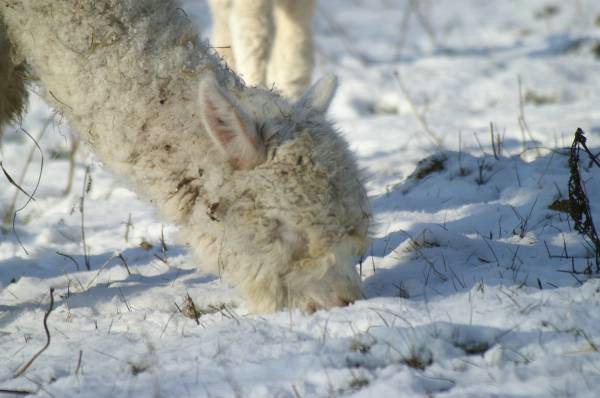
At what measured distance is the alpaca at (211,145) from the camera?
8.61ft

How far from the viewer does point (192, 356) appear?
2.46 metres

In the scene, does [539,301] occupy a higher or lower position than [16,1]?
lower

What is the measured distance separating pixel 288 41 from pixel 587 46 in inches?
214

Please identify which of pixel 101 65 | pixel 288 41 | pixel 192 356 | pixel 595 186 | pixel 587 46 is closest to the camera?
pixel 192 356

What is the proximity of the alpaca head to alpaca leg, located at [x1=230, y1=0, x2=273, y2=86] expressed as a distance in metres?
3.54

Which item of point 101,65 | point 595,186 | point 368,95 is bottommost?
point 595,186

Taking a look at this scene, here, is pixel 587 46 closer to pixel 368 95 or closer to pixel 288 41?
pixel 368 95

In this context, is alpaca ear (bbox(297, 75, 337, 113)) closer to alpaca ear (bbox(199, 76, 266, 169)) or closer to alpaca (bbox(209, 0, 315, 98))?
alpaca ear (bbox(199, 76, 266, 169))

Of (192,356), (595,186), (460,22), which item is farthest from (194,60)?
(460,22)

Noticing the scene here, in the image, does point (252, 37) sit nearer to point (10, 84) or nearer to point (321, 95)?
point (10, 84)

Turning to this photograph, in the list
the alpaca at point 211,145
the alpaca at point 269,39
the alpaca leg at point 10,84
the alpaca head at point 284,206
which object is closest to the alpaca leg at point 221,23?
the alpaca at point 269,39

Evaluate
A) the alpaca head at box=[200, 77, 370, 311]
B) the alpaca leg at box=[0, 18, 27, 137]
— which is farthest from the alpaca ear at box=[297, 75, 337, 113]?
the alpaca leg at box=[0, 18, 27, 137]

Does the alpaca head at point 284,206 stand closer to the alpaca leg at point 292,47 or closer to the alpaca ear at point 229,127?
the alpaca ear at point 229,127

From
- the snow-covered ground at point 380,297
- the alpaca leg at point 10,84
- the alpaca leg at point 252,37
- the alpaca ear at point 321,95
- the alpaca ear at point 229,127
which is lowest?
the snow-covered ground at point 380,297
